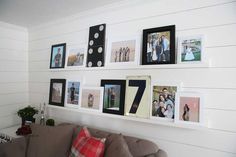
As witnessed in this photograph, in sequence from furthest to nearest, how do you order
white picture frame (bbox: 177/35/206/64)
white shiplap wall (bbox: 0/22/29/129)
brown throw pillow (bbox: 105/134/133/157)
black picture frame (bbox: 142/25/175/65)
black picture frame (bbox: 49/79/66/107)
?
white shiplap wall (bbox: 0/22/29/129), black picture frame (bbox: 49/79/66/107), black picture frame (bbox: 142/25/175/65), white picture frame (bbox: 177/35/206/64), brown throw pillow (bbox: 105/134/133/157)

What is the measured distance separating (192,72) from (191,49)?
205 millimetres

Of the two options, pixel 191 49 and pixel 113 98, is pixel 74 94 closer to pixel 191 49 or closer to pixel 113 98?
pixel 113 98

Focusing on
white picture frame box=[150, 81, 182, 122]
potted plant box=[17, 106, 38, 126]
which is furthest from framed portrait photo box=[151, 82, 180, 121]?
potted plant box=[17, 106, 38, 126]

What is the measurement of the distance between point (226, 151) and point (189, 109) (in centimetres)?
41

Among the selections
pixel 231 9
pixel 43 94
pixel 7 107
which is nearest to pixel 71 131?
pixel 43 94

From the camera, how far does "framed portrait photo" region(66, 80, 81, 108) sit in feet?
7.16

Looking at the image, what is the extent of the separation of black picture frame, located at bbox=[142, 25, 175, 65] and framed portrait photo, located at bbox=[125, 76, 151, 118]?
0.65ft

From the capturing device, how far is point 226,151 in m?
1.32

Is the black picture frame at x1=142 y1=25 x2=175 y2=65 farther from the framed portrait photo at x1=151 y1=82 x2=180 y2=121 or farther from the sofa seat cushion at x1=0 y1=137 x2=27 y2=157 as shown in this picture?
the sofa seat cushion at x1=0 y1=137 x2=27 y2=157

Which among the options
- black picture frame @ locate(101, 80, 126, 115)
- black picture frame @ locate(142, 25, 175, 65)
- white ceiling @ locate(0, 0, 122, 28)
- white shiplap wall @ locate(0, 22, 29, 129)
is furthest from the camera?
white shiplap wall @ locate(0, 22, 29, 129)

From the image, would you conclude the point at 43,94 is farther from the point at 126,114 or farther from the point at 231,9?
the point at 231,9

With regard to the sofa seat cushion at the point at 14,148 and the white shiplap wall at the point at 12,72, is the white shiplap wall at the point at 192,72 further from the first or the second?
the white shiplap wall at the point at 12,72

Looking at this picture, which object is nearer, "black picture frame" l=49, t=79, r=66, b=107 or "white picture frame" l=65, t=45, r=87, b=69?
"white picture frame" l=65, t=45, r=87, b=69

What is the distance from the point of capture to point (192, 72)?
1.48 meters
